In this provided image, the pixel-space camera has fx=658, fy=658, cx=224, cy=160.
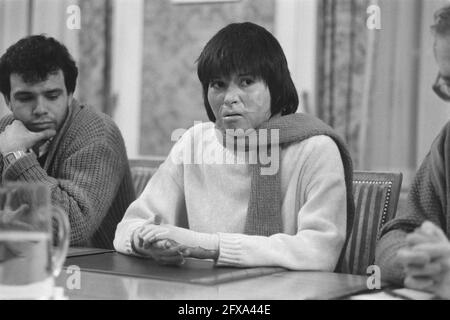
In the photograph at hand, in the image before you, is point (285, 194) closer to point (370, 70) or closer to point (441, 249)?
point (441, 249)

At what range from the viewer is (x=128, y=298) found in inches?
39.2

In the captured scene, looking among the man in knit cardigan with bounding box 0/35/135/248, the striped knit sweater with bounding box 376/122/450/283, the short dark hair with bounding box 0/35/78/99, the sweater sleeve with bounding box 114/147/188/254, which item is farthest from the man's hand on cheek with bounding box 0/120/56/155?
the striped knit sweater with bounding box 376/122/450/283

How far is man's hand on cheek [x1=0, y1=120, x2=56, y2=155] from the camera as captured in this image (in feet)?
6.15

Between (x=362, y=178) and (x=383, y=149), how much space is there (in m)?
1.20

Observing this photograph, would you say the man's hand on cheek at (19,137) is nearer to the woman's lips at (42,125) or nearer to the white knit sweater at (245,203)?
the woman's lips at (42,125)

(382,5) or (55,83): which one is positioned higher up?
(382,5)

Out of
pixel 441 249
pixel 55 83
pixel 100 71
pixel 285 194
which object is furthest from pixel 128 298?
pixel 100 71

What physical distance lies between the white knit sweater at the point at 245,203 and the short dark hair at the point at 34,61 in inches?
17.8

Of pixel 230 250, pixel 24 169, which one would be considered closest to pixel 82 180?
pixel 24 169

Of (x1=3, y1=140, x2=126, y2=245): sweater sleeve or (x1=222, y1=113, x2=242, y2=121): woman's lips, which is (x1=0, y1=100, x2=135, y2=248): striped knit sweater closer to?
(x1=3, y1=140, x2=126, y2=245): sweater sleeve

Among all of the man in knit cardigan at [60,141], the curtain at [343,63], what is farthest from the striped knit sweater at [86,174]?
the curtain at [343,63]

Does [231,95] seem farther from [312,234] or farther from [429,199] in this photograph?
[429,199]

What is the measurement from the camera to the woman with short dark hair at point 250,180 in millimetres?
1409

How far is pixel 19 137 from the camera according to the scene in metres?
1.89
